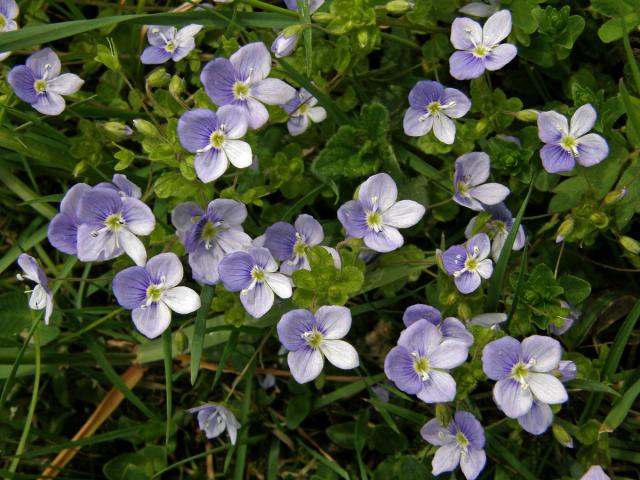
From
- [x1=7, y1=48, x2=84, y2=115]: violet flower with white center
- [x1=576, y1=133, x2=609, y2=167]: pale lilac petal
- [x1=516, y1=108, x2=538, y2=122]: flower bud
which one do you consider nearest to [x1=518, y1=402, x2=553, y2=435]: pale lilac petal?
[x1=576, y1=133, x2=609, y2=167]: pale lilac petal

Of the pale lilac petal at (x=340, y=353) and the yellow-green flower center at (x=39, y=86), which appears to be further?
the yellow-green flower center at (x=39, y=86)

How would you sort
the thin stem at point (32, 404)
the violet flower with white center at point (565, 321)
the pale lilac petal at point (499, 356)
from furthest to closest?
the thin stem at point (32, 404) → the violet flower with white center at point (565, 321) → the pale lilac petal at point (499, 356)

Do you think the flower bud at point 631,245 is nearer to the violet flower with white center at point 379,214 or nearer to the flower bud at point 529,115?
the flower bud at point 529,115

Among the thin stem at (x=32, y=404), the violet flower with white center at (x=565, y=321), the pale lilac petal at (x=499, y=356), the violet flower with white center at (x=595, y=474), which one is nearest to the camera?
the pale lilac petal at (x=499, y=356)

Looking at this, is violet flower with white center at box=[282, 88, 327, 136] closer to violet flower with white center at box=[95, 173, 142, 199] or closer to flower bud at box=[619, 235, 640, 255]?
violet flower with white center at box=[95, 173, 142, 199]

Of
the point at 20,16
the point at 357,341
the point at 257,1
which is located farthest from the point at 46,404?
the point at 257,1

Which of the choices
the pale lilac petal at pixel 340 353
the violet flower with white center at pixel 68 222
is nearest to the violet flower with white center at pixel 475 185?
the pale lilac petal at pixel 340 353
